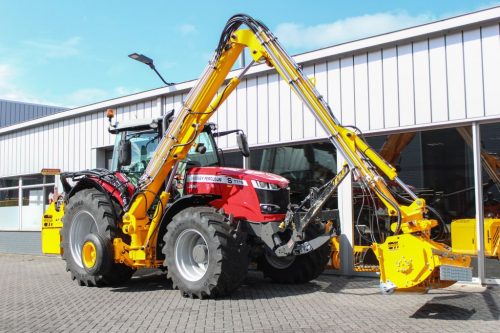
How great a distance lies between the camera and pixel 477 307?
673cm

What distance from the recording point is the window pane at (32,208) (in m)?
16.1

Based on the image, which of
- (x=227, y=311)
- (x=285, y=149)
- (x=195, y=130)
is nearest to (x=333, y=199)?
(x=285, y=149)

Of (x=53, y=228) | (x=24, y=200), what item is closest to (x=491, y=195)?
(x=53, y=228)

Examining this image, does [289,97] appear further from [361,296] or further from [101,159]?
[101,159]

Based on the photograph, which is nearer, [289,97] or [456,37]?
[456,37]

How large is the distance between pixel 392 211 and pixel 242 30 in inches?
137

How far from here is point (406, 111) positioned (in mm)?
9219

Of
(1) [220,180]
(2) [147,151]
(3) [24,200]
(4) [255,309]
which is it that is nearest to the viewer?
(4) [255,309]

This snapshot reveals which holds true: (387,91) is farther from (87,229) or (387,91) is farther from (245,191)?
(87,229)

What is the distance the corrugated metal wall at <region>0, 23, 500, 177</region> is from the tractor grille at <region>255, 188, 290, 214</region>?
254cm

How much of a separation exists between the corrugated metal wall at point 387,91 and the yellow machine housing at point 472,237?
5.81ft

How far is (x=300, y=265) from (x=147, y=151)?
3.25 m

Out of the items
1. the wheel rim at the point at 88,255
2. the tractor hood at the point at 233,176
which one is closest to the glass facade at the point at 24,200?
the wheel rim at the point at 88,255

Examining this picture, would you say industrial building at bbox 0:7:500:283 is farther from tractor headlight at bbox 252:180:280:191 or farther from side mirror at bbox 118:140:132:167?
side mirror at bbox 118:140:132:167
